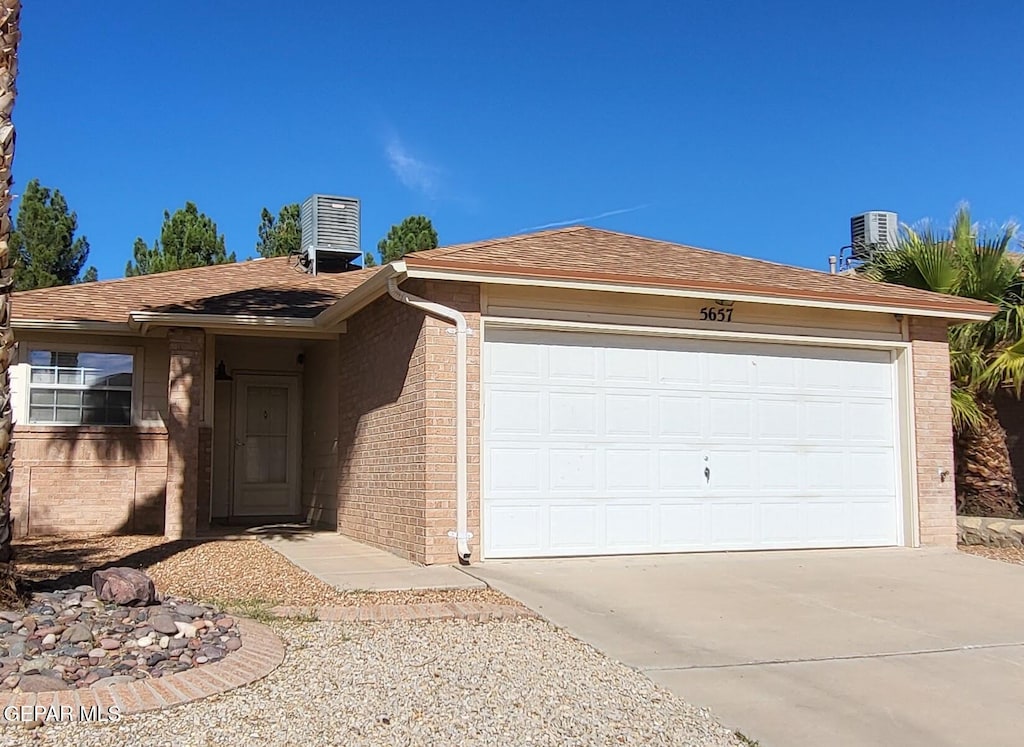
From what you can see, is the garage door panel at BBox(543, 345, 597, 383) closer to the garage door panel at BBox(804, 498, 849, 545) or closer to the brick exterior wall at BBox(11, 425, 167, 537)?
the garage door panel at BBox(804, 498, 849, 545)

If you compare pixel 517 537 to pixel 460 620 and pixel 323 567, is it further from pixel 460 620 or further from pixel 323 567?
pixel 460 620

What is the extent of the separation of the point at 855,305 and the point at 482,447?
4921 millimetres

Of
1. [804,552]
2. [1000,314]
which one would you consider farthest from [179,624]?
[1000,314]

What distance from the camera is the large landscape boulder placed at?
6.32 metres

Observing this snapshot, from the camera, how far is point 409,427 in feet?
33.1

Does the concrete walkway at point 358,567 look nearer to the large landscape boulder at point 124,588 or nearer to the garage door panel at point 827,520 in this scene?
the large landscape boulder at point 124,588

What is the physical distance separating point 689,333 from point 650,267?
3.04 ft

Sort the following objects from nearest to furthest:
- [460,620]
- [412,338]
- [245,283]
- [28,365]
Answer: [460,620]
[412,338]
[28,365]
[245,283]

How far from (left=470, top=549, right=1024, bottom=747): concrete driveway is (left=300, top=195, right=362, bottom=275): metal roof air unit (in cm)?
891

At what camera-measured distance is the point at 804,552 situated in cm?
1110

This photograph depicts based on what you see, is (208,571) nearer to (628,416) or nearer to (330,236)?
(628,416)

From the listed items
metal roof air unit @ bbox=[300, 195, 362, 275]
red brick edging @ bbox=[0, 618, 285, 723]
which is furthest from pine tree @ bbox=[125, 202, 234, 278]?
red brick edging @ bbox=[0, 618, 285, 723]

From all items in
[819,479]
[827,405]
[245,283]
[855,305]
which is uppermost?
[245,283]

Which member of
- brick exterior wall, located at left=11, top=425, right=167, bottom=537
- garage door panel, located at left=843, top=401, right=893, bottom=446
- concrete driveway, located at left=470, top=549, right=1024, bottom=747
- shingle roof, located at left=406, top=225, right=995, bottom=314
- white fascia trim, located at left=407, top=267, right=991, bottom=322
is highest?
shingle roof, located at left=406, top=225, right=995, bottom=314
